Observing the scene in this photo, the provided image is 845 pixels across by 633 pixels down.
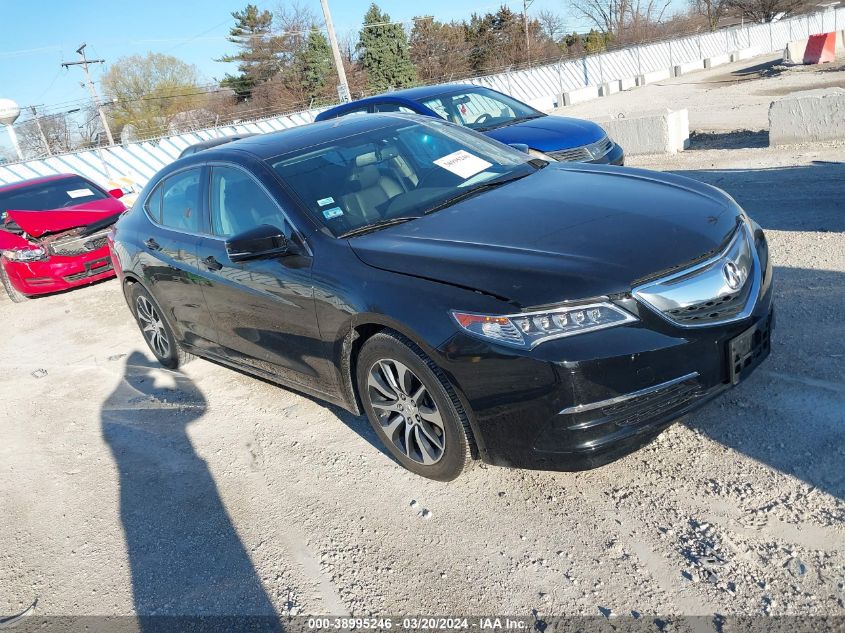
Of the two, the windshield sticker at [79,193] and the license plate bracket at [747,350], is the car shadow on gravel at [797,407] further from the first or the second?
the windshield sticker at [79,193]

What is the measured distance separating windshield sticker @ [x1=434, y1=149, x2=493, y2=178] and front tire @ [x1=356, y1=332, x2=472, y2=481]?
1.33 m

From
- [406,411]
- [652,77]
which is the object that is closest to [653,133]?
[406,411]

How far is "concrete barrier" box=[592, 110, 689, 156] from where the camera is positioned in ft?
36.7

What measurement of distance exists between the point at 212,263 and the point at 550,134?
486 cm

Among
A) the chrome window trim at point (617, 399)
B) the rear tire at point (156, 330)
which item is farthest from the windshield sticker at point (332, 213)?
the rear tire at point (156, 330)

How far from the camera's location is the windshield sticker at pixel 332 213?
3.70 meters

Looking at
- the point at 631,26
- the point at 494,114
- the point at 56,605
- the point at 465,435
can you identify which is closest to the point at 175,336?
the point at 56,605

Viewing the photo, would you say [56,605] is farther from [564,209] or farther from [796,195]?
[796,195]

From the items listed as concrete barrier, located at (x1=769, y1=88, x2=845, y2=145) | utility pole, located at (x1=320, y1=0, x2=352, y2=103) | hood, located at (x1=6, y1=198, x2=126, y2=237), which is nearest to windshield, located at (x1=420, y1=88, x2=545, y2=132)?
concrete barrier, located at (x1=769, y1=88, x2=845, y2=145)

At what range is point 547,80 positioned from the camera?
38406 mm

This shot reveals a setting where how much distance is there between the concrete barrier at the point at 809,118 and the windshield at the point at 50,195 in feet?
33.1

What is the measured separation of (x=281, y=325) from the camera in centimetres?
396

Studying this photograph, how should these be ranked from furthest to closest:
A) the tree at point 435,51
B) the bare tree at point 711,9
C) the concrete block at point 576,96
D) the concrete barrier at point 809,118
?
the bare tree at point 711,9 < the tree at point 435,51 < the concrete block at point 576,96 < the concrete barrier at point 809,118

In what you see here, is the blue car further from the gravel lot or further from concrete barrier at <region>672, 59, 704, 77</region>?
concrete barrier at <region>672, 59, 704, 77</region>
